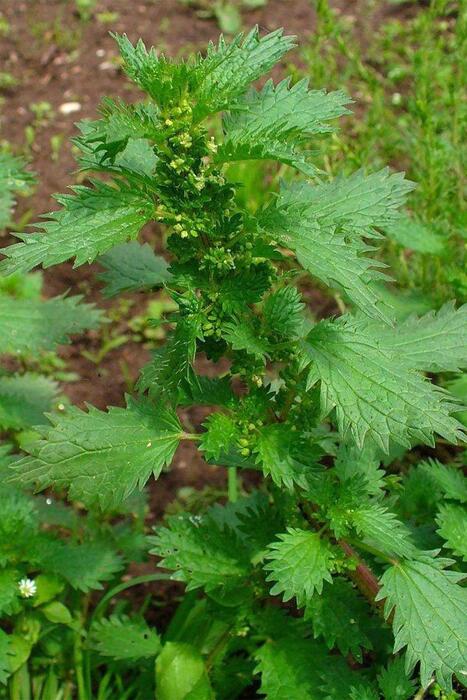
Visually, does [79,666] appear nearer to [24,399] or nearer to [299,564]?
[24,399]

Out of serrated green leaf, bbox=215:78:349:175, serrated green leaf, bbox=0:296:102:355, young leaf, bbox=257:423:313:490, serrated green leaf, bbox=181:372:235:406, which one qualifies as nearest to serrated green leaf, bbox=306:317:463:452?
young leaf, bbox=257:423:313:490

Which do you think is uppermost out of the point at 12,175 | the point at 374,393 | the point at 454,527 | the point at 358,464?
the point at 12,175

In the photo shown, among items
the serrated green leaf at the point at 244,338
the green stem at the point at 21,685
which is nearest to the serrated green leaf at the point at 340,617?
the serrated green leaf at the point at 244,338

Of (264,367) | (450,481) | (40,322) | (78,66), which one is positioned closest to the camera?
(264,367)

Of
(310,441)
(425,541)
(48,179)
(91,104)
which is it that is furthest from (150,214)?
(91,104)

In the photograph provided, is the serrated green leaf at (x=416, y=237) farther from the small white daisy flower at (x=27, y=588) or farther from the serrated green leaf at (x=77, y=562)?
the small white daisy flower at (x=27, y=588)

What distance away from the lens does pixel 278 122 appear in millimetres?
1721

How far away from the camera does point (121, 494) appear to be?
177cm

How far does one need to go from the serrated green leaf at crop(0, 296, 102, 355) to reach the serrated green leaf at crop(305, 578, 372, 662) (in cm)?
107

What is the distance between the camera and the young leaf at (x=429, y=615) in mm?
1767

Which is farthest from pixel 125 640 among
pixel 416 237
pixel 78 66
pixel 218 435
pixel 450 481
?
pixel 78 66

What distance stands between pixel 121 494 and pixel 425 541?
0.92 meters

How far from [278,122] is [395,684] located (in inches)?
51.0

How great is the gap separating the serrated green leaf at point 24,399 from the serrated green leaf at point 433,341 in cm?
120
